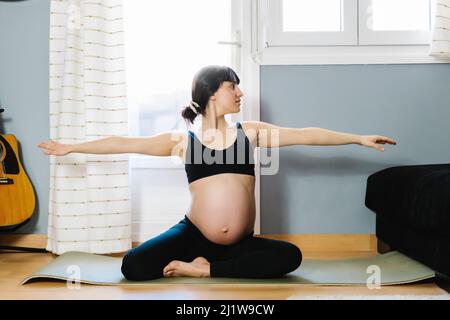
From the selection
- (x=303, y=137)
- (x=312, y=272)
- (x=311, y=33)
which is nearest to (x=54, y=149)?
(x=303, y=137)

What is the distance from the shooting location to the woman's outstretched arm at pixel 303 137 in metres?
2.17

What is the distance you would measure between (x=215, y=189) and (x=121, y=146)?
1.42ft

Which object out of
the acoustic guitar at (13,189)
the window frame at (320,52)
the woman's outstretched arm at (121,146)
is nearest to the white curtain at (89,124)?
the acoustic guitar at (13,189)

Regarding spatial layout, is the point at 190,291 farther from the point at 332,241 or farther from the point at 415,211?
the point at 332,241

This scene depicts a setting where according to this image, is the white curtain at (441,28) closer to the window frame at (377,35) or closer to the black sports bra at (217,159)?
the window frame at (377,35)

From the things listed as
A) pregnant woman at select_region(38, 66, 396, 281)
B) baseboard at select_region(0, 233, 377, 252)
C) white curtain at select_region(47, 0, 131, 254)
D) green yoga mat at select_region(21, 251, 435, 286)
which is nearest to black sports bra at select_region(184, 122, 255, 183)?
pregnant woman at select_region(38, 66, 396, 281)

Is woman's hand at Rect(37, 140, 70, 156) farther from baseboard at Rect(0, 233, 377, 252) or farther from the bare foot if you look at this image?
baseboard at Rect(0, 233, 377, 252)

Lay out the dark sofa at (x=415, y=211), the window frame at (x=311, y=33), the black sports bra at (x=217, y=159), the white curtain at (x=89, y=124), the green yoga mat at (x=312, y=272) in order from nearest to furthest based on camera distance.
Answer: the dark sofa at (x=415, y=211), the green yoga mat at (x=312, y=272), the black sports bra at (x=217, y=159), the white curtain at (x=89, y=124), the window frame at (x=311, y=33)

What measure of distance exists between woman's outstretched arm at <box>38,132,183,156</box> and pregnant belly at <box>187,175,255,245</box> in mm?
251

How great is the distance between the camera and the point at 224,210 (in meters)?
2.02

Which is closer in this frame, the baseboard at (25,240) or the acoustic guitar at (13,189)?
the acoustic guitar at (13,189)

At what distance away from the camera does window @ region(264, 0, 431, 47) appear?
2.65m

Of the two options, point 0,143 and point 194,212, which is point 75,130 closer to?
point 0,143

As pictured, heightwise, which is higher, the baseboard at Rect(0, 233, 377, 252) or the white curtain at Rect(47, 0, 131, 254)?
the white curtain at Rect(47, 0, 131, 254)
